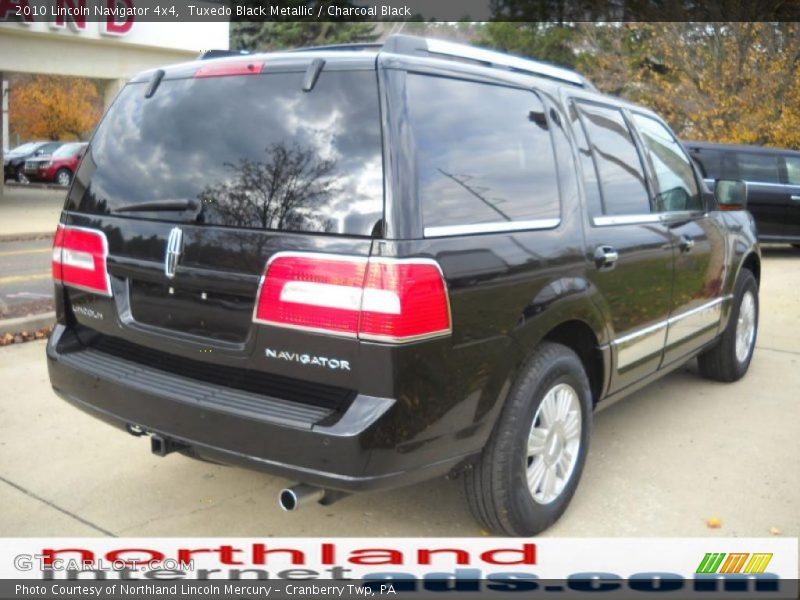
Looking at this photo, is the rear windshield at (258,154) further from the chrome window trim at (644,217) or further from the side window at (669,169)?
the side window at (669,169)

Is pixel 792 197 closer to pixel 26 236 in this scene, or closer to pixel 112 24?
pixel 26 236

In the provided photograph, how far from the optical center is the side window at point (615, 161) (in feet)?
13.1

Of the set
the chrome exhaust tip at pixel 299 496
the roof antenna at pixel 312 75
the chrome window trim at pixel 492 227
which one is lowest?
the chrome exhaust tip at pixel 299 496

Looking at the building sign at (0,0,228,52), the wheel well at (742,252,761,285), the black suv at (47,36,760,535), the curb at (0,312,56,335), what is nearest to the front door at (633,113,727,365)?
the wheel well at (742,252,761,285)

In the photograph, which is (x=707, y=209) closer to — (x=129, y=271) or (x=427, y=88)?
(x=427, y=88)

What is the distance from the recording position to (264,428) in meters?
2.81

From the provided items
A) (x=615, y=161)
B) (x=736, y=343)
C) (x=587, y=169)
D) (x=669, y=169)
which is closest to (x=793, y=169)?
(x=736, y=343)

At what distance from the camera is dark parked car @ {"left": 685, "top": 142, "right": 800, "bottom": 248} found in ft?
45.2

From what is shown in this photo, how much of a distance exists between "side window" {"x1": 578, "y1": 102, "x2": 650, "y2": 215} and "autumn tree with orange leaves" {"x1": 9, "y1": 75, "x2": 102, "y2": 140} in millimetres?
39071

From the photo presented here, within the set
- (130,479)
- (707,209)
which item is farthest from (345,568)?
(707,209)

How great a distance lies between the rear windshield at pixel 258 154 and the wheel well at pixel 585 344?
4.05 ft

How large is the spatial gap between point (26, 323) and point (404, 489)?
14.0ft

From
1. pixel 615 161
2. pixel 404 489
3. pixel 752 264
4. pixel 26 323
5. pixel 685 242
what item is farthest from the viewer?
pixel 26 323

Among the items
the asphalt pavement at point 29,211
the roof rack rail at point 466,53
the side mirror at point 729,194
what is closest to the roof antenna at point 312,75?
the roof rack rail at point 466,53
